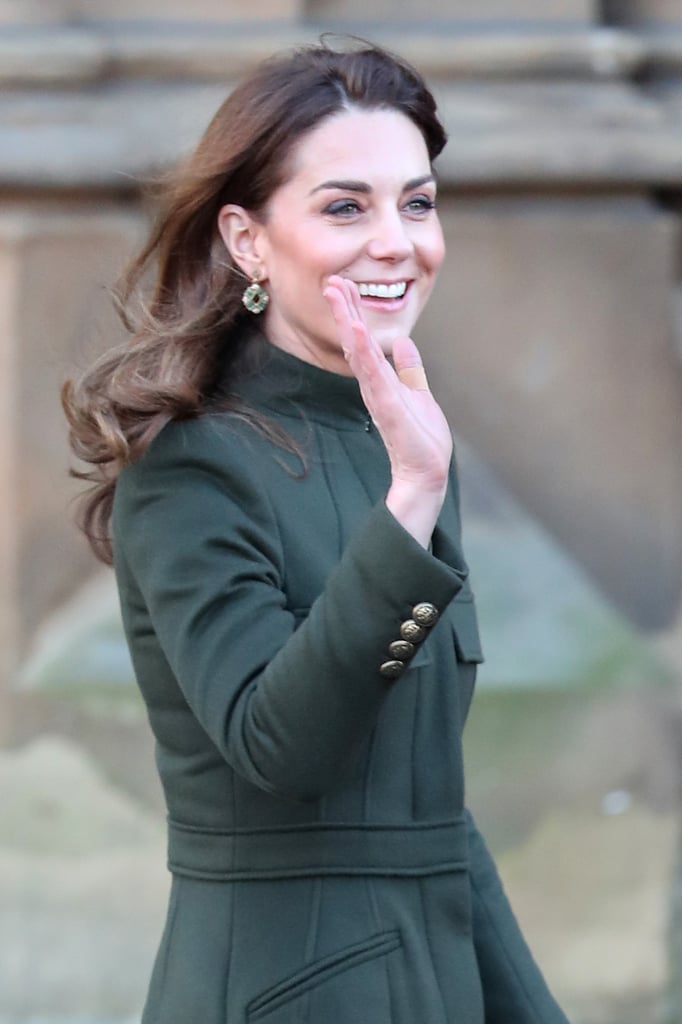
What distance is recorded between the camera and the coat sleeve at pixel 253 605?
166cm

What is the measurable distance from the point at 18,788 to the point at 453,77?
191cm

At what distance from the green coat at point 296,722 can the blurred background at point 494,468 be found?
196 cm

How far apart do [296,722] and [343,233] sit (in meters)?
0.60

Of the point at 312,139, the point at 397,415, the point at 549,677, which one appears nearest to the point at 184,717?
the point at 397,415

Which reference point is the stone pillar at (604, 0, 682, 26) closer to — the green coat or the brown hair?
the brown hair

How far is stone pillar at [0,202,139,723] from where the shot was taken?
3945mm

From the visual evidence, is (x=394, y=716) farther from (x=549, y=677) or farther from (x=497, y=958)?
(x=549, y=677)

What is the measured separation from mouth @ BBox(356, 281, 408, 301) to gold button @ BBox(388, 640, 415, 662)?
0.48 meters

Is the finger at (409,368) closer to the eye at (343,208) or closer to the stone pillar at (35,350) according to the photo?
the eye at (343,208)

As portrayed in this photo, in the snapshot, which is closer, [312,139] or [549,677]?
[312,139]

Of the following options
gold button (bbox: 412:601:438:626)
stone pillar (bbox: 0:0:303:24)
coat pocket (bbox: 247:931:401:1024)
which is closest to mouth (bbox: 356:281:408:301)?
gold button (bbox: 412:601:438:626)

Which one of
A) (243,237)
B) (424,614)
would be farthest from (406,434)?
(243,237)

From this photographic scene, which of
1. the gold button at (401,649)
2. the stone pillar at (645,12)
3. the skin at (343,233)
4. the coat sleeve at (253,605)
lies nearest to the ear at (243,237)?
the skin at (343,233)

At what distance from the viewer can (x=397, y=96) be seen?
209 cm
